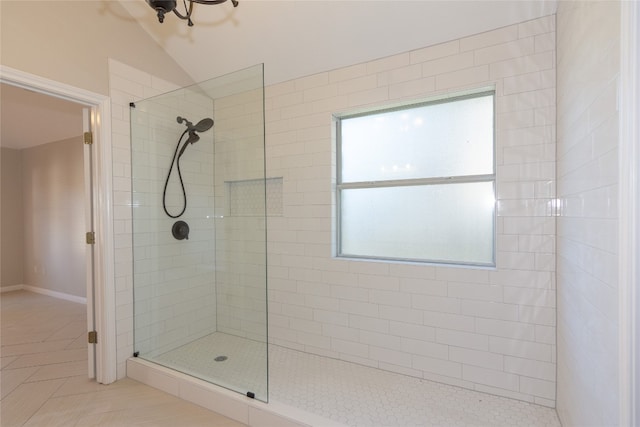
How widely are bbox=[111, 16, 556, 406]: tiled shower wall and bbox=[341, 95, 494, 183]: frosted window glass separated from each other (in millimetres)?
142

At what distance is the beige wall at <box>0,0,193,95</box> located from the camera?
193cm

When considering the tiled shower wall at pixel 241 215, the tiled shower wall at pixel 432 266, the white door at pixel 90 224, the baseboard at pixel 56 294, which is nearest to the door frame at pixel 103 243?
the white door at pixel 90 224

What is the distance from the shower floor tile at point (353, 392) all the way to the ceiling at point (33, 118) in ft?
8.33

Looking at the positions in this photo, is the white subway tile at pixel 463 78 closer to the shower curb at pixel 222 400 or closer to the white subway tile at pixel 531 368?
the white subway tile at pixel 531 368

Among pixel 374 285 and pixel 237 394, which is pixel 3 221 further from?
pixel 374 285

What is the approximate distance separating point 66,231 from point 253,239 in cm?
402

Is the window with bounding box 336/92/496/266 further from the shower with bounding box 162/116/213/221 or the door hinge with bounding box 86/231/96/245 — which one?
the door hinge with bounding box 86/231/96/245

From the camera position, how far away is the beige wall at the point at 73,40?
1.93 m

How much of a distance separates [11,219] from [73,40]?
4.75 meters

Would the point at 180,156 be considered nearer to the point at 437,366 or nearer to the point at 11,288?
the point at 437,366

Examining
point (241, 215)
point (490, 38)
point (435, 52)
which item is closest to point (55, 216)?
point (241, 215)

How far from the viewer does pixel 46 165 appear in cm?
501

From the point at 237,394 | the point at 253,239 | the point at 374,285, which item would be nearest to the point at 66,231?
the point at 253,239

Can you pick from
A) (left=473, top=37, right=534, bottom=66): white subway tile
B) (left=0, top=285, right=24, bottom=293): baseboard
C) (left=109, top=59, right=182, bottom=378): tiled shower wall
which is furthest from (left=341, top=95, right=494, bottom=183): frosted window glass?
(left=0, top=285, right=24, bottom=293): baseboard
